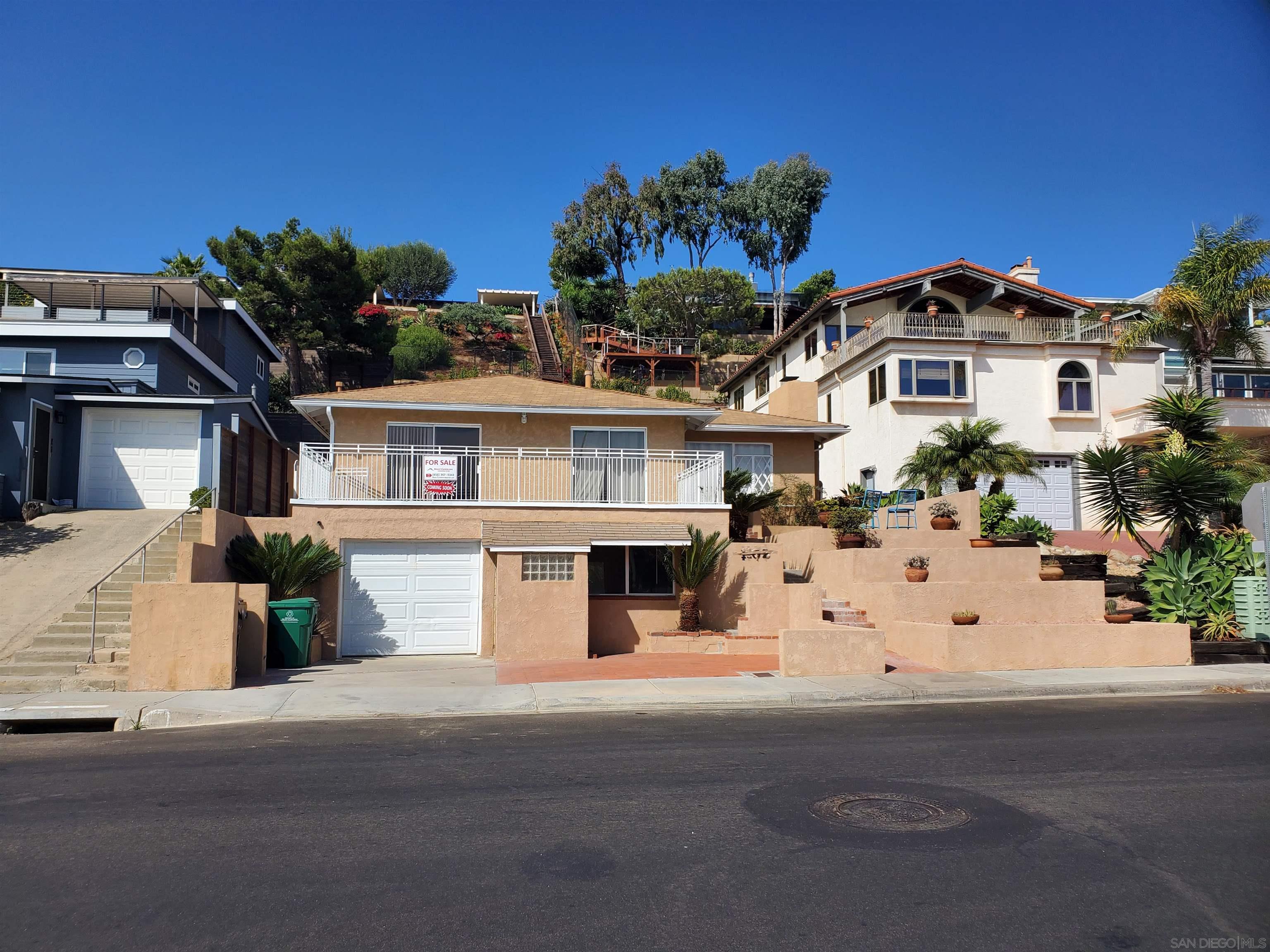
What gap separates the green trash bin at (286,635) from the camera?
14.9 m

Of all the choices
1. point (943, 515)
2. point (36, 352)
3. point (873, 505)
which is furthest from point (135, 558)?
point (873, 505)

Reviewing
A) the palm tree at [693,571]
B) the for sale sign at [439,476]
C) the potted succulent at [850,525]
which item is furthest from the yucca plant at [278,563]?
the potted succulent at [850,525]

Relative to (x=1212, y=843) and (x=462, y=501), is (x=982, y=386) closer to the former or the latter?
(x=462, y=501)

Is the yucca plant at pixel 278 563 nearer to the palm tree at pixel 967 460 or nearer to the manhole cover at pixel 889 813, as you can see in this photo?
the manhole cover at pixel 889 813

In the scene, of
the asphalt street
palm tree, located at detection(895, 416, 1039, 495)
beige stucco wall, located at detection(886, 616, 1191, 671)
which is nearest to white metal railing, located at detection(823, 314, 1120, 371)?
palm tree, located at detection(895, 416, 1039, 495)

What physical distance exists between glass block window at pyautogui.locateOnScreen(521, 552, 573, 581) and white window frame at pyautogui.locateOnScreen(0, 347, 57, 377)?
49.2 ft

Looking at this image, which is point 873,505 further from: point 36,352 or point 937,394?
point 36,352

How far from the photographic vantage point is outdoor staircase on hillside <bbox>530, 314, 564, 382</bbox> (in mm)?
51438

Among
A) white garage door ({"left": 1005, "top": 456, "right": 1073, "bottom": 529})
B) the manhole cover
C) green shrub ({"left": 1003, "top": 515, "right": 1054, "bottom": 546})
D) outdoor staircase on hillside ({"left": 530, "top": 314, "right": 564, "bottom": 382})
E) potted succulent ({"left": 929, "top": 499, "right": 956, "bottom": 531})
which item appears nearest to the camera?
the manhole cover

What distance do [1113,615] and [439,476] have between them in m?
12.8

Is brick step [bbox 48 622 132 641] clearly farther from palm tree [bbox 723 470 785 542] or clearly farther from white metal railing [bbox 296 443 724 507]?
palm tree [bbox 723 470 785 542]

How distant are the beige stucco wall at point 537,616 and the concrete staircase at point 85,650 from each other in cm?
570

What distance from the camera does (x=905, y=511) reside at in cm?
2056

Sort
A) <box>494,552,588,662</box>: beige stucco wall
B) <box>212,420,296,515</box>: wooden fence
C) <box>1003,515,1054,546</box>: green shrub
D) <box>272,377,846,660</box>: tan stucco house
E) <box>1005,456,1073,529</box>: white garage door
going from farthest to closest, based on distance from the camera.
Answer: <box>1005,456,1073,529</box>: white garage door, <box>1003,515,1054,546</box>: green shrub, <box>212,420,296,515</box>: wooden fence, <box>272,377,846,660</box>: tan stucco house, <box>494,552,588,662</box>: beige stucco wall
